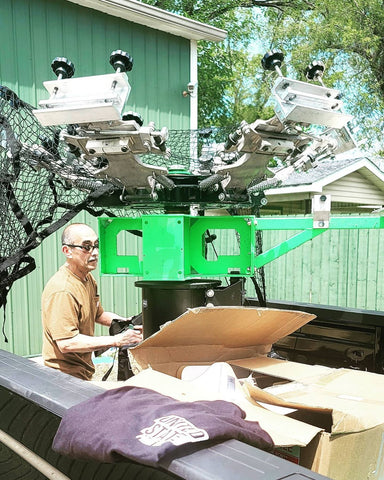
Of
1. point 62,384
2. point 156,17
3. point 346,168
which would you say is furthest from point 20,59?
point 346,168

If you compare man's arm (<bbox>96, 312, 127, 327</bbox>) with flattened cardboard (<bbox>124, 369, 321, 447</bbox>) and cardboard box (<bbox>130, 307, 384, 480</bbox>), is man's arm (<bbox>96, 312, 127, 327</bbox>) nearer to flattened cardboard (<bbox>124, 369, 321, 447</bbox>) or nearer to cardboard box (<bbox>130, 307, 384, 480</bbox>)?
cardboard box (<bbox>130, 307, 384, 480</bbox>)

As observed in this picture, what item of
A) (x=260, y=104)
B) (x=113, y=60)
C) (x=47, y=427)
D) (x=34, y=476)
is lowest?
(x=34, y=476)

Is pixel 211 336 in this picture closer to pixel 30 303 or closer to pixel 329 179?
pixel 30 303

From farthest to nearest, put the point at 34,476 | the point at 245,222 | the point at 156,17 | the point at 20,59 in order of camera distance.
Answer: the point at 156,17
the point at 20,59
the point at 245,222
the point at 34,476

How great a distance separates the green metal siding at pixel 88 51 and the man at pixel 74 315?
11.4ft

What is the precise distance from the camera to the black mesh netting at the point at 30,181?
2.33m

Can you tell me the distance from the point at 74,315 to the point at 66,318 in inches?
2.7

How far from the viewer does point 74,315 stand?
2.64m

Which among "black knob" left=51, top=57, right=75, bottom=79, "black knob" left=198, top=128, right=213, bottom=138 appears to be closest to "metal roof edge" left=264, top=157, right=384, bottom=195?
"black knob" left=198, top=128, right=213, bottom=138

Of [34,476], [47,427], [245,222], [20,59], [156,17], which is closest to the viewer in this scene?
[47,427]

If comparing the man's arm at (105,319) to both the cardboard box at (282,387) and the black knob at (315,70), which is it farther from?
the black knob at (315,70)

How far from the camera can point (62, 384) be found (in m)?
1.48

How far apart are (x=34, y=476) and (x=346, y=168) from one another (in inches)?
436

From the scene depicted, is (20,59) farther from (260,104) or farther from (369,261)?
(260,104)
